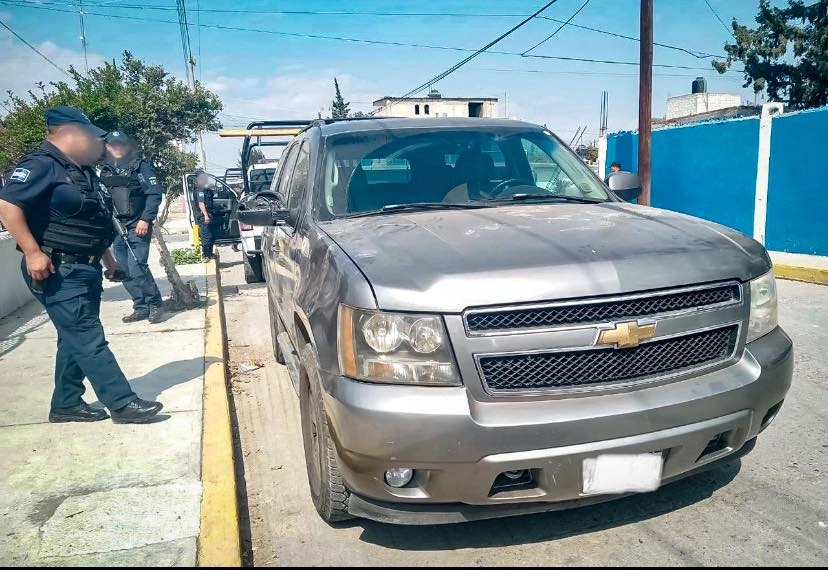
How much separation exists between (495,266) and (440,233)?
0.55 m

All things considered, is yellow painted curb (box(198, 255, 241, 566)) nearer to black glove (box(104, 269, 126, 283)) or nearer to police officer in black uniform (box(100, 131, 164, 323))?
black glove (box(104, 269, 126, 283))

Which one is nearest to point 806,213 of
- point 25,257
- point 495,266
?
point 495,266

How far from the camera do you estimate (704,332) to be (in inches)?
97.9

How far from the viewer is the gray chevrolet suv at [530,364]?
7.32ft

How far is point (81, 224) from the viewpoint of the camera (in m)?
3.80

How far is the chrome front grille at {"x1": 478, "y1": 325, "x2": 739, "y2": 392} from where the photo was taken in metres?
2.28

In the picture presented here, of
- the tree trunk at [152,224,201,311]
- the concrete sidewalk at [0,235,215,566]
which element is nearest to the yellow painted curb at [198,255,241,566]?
the concrete sidewalk at [0,235,215,566]

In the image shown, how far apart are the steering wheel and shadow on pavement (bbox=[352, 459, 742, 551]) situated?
183 centimetres

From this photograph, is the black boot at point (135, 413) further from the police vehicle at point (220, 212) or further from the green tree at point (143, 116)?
the police vehicle at point (220, 212)

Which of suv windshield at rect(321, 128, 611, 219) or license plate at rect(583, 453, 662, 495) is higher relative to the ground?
suv windshield at rect(321, 128, 611, 219)

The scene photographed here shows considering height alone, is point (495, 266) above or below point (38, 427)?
above

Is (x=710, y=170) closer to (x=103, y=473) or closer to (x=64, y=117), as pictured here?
(x=64, y=117)

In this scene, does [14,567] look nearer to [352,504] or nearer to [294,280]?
[352,504]

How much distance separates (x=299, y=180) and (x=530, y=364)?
2419 millimetres
